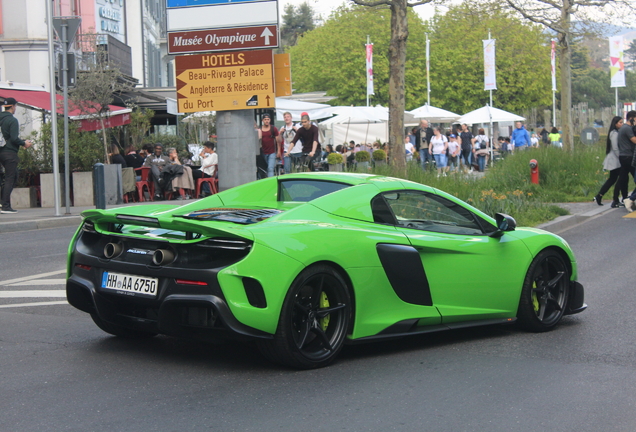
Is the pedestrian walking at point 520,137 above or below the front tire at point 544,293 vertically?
above

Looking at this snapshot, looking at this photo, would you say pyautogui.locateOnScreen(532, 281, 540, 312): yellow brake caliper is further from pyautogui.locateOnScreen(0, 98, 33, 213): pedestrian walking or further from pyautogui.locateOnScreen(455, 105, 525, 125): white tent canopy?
pyautogui.locateOnScreen(455, 105, 525, 125): white tent canopy

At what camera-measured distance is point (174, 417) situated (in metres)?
4.44

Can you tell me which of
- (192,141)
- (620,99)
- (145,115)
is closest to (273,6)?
(145,115)

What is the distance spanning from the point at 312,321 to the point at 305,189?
1258 mm

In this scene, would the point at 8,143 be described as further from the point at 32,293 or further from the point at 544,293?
the point at 544,293

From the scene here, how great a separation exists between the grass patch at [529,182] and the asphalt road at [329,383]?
25.2 feet

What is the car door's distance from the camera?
6.13m

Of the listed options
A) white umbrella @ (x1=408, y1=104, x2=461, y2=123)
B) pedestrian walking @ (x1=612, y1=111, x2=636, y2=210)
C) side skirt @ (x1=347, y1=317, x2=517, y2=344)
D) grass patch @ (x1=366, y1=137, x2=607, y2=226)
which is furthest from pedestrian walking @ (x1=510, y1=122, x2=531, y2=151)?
side skirt @ (x1=347, y1=317, x2=517, y2=344)

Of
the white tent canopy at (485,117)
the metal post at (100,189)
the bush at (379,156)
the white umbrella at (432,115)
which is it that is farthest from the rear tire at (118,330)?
the white tent canopy at (485,117)

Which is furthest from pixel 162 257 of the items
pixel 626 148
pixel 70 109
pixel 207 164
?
pixel 70 109

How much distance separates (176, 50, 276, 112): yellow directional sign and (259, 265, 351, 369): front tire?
1266 cm

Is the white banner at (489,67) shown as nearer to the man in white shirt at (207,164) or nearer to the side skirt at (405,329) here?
the man in white shirt at (207,164)

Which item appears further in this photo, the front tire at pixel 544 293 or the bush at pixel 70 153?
the bush at pixel 70 153

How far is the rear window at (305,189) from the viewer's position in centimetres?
620
